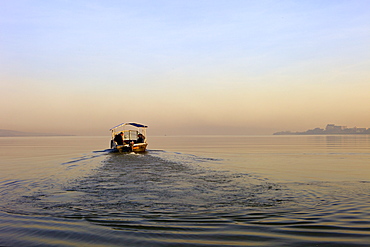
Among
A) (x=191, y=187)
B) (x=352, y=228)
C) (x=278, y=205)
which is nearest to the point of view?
(x=352, y=228)

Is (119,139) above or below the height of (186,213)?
above

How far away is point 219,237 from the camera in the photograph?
25.4ft

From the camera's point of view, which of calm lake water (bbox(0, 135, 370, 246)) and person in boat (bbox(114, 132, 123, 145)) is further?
person in boat (bbox(114, 132, 123, 145))

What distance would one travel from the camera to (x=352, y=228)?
337 inches

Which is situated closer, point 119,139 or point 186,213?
point 186,213

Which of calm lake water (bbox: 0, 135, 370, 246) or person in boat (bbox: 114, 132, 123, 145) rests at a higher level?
person in boat (bbox: 114, 132, 123, 145)

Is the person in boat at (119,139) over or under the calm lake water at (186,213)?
over

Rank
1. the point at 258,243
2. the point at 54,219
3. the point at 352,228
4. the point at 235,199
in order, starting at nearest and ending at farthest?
the point at 258,243 < the point at 352,228 < the point at 54,219 < the point at 235,199

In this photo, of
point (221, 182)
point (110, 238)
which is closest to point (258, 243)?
point (110, 238)

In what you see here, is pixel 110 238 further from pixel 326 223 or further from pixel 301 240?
pixel 326 223

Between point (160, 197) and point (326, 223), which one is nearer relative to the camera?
point (326, 223)

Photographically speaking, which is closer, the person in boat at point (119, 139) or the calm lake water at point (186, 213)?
the calm lake water at point (186, 213)

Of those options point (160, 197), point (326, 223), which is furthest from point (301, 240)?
point (160, 197)

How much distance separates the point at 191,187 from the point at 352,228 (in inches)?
334
